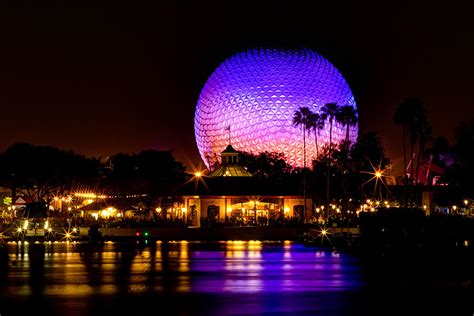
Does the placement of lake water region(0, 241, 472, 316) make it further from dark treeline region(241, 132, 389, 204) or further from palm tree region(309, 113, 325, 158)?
palm tree region(309, 113, 325, 158)

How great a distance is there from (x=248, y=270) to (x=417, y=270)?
6.77 metres

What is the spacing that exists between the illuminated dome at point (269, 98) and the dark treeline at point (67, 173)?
9.30 m

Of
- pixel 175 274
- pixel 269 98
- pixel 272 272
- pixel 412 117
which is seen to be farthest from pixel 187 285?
pixel 269 98

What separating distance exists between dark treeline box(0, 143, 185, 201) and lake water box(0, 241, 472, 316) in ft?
172

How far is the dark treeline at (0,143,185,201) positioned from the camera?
10400 cm

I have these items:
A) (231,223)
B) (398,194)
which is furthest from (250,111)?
(231,223)

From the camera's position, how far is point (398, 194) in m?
112

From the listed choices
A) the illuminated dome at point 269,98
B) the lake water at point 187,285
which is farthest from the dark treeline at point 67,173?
the lake water at point 187,285

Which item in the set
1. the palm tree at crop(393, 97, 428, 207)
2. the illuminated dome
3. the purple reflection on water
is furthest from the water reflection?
the illuminated dome

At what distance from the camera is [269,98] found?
396 ft

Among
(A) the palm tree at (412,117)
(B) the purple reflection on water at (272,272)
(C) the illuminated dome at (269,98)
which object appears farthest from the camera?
(C) the illuminated dome at (269,98)

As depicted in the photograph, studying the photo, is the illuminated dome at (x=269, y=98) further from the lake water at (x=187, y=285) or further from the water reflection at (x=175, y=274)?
the lake water at (x=187, y=285)

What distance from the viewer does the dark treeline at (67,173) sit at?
10400cm

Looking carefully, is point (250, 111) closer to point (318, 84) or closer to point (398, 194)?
point (318, 84)
